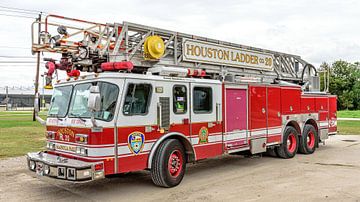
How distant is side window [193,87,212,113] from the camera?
24.5 feet

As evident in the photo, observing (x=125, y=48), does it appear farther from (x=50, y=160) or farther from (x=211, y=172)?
(x=211, y=172)

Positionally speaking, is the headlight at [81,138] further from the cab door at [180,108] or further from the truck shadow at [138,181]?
the cab door at [180,108]

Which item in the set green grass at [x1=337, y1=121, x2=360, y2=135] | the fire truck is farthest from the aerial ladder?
green grass at [x1=337, y1=121, x2=360, y2=135]

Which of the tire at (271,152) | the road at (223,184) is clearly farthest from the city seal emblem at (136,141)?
the tire at (271,152)

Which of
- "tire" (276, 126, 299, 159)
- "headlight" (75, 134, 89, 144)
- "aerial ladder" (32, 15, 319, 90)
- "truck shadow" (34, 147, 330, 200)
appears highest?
"aerial ladder" (32, 15, 319, 90)

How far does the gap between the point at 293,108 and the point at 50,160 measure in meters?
7.12

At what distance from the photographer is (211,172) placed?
8312 mm

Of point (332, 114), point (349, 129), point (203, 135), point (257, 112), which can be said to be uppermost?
point (257, 112)

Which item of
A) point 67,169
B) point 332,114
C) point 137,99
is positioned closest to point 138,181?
point 137,99

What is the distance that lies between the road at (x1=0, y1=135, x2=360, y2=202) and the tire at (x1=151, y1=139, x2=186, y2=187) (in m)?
0.19

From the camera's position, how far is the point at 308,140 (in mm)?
11141

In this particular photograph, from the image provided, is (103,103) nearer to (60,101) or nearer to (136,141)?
(136,141)

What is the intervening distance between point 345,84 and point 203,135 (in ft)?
204

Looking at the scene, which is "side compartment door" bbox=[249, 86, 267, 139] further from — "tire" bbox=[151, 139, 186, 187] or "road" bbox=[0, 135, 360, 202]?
"tire" bbox=[151, 139, 186, 187]
